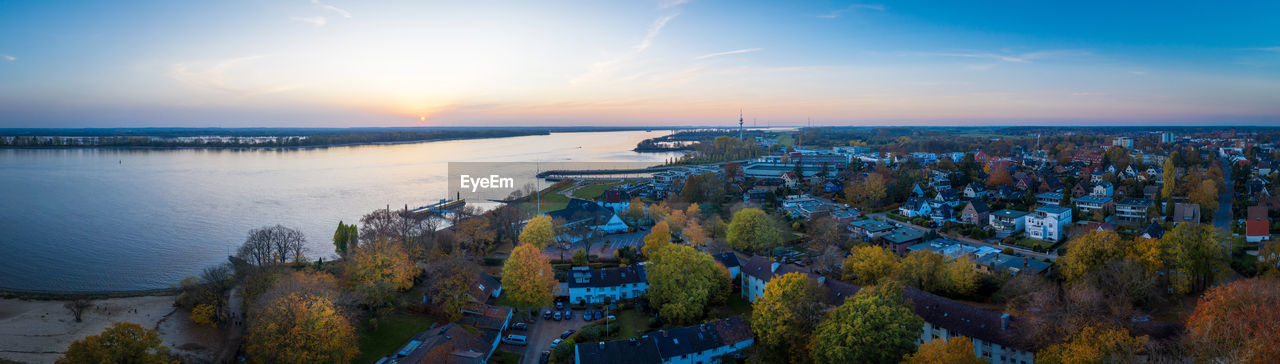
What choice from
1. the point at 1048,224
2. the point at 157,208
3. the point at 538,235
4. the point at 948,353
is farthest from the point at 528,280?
the point at 157,208

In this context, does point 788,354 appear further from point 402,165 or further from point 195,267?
point 402,165

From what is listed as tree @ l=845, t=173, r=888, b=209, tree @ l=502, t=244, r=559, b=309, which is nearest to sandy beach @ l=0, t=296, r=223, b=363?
tree @ l=502, t=244, r=559, b=309

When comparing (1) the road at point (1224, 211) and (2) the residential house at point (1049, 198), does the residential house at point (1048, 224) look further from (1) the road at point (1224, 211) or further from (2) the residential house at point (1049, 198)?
(2) the residential house at point (1049, 198)

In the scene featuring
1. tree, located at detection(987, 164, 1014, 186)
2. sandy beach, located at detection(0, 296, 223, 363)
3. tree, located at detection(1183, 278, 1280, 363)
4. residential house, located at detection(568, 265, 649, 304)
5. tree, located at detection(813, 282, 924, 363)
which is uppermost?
tree, located at detection(987, 164, 1014, 186)

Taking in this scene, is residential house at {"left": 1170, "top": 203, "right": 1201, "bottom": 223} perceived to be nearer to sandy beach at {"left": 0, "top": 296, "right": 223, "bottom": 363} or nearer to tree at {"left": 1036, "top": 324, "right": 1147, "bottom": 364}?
tree at {"left": 1036, "top": 324, "right": 1147, "bottom": 364}

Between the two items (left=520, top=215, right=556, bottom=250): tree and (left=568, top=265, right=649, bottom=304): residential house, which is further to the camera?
(left=520, top=215, right=556, bottom=250): tree

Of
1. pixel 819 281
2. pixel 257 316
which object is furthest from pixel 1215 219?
pixel 257 316

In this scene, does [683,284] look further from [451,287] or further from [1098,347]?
[1098,347]
